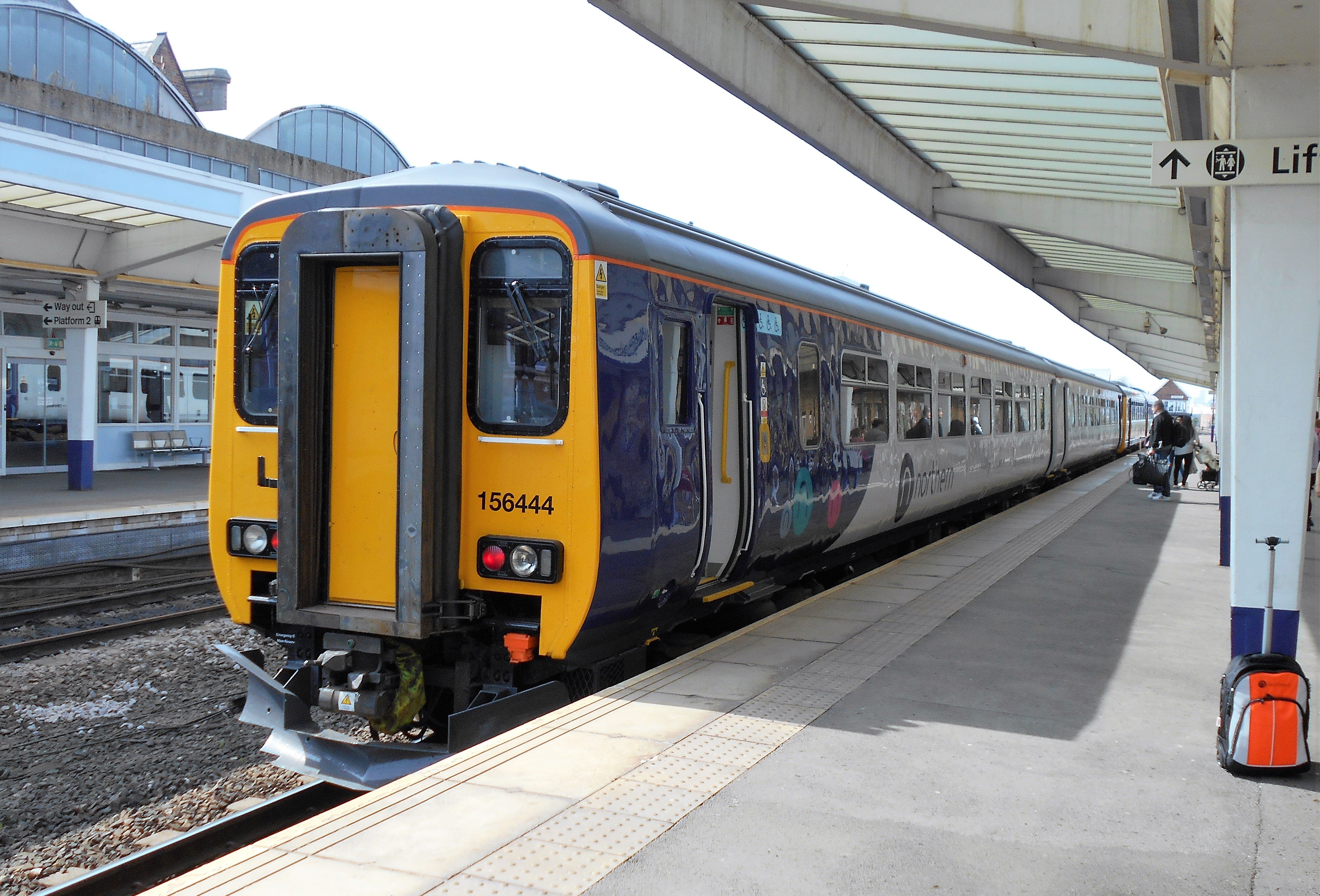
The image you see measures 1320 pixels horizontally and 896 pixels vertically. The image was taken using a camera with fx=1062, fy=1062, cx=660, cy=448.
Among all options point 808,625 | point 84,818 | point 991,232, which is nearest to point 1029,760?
point 808,625

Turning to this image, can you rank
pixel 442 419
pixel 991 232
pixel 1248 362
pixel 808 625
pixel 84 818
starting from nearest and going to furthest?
pixel 1248 362, pixel 442 419, pixel 84 818, pixel 808 625, pixel 991 232

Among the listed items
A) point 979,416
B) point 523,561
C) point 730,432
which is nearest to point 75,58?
point 979,416

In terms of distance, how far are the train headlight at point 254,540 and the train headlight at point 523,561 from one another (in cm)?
150

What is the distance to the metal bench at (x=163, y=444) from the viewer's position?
75.4ft

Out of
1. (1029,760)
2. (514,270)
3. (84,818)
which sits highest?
(514,270)

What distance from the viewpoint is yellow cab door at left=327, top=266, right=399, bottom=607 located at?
553 cm

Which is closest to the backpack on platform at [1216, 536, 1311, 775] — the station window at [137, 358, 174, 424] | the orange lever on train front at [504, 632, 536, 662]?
the orange lever on train front at [504, 632, 536, 662]

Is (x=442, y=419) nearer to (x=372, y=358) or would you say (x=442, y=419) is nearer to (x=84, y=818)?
(x=372, y=358)

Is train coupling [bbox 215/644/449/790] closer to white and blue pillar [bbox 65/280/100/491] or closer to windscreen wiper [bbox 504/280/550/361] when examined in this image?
windscreen wiper [bbox 504/280/550/361]

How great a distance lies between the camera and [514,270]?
5531mm

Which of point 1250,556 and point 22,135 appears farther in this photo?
point 22,135

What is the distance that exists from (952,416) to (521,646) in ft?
28.2

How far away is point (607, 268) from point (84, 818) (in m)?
4.13

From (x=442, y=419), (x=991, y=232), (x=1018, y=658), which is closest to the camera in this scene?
(x=442, y=419)
